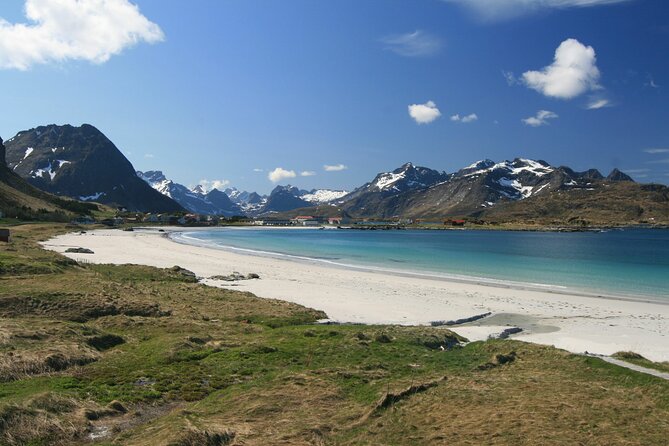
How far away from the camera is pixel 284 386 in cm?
1309

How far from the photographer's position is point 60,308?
20812 millimetres

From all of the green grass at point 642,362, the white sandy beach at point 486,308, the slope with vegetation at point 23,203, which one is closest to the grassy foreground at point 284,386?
the green grass at point 642,362

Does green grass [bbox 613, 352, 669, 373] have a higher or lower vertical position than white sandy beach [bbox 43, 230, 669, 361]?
higher

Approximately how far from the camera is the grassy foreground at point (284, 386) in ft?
32.7

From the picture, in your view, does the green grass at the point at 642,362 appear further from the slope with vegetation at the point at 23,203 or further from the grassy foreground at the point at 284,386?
the slope with vegetation at the point at 23,203

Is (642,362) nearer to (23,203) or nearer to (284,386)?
(284,386)

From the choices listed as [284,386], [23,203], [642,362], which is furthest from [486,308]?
[23,203]

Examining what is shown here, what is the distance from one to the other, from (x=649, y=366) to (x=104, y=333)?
20.6 metres

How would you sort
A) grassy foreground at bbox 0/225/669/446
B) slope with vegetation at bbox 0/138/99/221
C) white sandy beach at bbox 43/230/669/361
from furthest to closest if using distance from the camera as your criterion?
slope with vegetation at bbox 0/138/99/221, white sandy beach at bbox 43/230/669/361, grassy foreground at bbox 0/225/669/446

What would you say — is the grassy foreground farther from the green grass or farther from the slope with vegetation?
the slope with vegetation

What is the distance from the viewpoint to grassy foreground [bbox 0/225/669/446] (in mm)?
9953

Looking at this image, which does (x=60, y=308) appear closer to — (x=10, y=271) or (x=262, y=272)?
(x=10, y=271)

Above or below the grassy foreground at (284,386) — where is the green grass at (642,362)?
above

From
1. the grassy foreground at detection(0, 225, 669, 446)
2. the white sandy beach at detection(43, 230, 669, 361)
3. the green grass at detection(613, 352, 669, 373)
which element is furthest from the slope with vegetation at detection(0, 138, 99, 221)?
the green grass at detection(613, 352, 669, 373)
